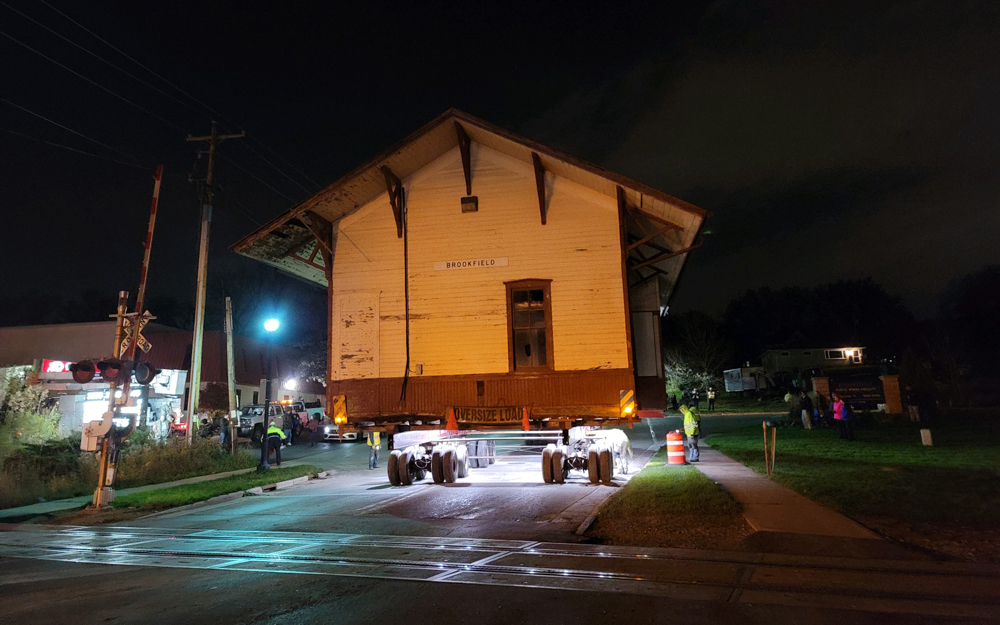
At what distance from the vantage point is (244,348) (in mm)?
44062

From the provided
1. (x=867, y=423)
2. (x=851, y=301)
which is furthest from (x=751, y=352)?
(x=867, y=423)

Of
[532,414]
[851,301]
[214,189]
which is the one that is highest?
[851,301]

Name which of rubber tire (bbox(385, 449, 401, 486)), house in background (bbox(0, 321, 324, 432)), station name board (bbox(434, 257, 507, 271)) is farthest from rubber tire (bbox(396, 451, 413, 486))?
house in background (bbox(0, 321, 324, 432))

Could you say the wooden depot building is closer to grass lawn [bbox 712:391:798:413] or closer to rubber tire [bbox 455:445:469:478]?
rubber tire [bbox 455:445:469:478]

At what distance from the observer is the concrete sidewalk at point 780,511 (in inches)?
309

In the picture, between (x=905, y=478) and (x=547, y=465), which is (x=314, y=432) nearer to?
(x=547, y=465)

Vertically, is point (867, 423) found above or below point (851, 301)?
below

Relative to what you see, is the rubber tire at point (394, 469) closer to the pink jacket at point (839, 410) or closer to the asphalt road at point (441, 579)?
the asphalt road at point (441, 579)

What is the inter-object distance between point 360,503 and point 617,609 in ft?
27.5

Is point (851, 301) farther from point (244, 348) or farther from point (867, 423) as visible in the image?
point (244, 348)

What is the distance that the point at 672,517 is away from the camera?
907 cm

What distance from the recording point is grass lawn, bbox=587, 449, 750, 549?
791 cm

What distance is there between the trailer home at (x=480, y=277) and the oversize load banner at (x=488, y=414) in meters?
0.03

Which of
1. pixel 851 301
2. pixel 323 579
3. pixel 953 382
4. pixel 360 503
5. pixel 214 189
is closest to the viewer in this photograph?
pixel 323 579
